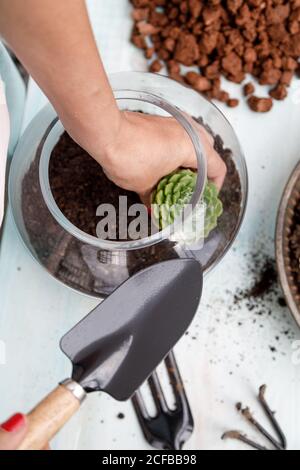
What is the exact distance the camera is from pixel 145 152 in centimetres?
51

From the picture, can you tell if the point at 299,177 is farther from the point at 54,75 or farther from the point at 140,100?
the point at 54,75

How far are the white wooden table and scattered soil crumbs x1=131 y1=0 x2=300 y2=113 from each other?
0.29 ft

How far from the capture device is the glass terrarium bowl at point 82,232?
22.9 inches

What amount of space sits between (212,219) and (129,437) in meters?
0.26

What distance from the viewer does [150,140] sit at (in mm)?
518

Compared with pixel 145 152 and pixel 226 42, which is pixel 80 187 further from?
pixel 226 42

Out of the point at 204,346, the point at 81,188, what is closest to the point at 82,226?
the point at 81,188

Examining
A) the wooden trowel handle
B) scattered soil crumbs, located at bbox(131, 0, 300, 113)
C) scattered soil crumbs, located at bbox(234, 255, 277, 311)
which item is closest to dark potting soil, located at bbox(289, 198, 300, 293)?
scattered soil crumbs, located at bbox(234, 255, 277, 311)

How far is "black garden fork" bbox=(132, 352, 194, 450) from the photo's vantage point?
25.4 inches

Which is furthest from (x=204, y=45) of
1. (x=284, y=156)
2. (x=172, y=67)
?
(x=284, y=156)

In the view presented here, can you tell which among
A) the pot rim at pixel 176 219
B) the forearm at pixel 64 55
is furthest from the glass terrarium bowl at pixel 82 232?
the forearm at pixel 64 55

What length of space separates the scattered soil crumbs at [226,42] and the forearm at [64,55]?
0.30m

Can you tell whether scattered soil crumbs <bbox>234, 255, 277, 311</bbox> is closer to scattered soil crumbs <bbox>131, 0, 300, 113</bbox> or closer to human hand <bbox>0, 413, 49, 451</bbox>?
scattered soil crumbs <bbox>131, 0, 300, 113</bbox>

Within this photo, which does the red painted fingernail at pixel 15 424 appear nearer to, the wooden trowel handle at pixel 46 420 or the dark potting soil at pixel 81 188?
the wooden trowel handle at pixel 46 420
